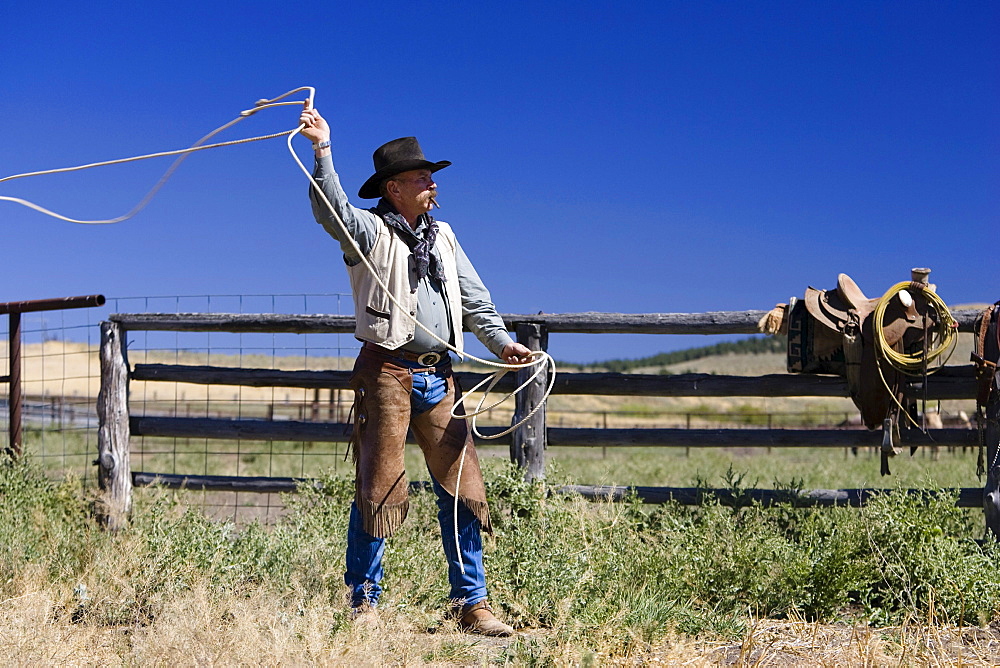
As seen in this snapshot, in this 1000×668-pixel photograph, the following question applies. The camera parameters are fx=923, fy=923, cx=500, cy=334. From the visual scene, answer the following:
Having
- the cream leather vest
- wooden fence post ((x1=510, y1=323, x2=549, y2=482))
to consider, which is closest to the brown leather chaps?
the cream leather vest

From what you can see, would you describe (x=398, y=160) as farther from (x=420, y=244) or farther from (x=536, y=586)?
(x=536, y=586)

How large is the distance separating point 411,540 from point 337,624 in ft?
5.15

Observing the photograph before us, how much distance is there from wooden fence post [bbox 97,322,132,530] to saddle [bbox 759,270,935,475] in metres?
4.53

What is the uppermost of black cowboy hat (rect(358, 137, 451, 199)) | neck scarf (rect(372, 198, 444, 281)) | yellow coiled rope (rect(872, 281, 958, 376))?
black cowboy hat (rect(358, 137, 451, 199))

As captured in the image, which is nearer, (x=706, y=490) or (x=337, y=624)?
(x=337, y=624)

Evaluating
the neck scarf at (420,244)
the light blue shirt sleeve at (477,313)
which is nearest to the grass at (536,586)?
the light blue shirt sleeve at (477,313)

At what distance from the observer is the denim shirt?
150 inches

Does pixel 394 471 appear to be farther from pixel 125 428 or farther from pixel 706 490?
pixel 125 428

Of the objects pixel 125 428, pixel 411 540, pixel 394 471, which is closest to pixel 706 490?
pixel 411 540

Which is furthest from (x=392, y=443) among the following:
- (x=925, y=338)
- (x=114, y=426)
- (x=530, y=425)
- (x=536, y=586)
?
(x=114, y=426)

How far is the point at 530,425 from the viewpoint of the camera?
6023mm

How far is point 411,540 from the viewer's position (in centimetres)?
521

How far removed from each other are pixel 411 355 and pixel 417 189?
2.47 ft

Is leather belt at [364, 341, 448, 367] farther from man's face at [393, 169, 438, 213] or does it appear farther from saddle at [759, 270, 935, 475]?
saddle at [759, 270, 935, 475]
